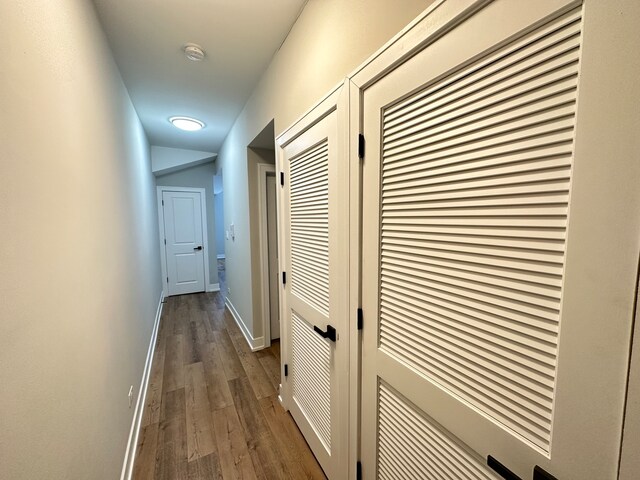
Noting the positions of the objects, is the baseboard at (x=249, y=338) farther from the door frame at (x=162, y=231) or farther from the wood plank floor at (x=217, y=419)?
the door frame at (x=162, y=231)

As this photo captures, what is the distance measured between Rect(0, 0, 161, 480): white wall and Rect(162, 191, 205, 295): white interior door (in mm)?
3549

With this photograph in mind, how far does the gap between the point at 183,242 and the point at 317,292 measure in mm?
4452

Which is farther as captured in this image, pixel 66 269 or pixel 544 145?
pixel 66 269

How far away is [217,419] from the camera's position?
1.96 metres

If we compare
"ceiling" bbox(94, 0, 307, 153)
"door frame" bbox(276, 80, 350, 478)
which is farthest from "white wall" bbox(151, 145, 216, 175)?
"door frame" bbox(276, 80, 350, 478)

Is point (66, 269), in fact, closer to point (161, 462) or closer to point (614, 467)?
point (161, 462)

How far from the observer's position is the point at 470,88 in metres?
0.68

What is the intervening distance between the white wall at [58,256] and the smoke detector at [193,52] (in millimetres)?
468

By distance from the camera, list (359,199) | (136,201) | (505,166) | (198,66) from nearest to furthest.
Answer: (505,166) → (359,199) → (198,66) → (136,201)

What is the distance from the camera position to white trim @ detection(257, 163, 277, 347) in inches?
111

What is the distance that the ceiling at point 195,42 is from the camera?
4.76 ft

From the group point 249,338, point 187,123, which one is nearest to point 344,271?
point 249,338

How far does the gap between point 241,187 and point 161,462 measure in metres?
2.44

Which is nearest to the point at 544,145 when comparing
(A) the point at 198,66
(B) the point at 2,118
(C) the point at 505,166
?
(C) the point at 505,166
